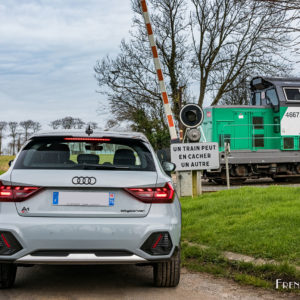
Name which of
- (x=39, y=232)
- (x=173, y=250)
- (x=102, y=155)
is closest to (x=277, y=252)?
(x=173, y=250)

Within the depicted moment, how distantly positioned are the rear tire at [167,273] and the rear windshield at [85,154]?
2.96 ft

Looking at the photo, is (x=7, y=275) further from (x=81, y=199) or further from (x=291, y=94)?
(x=291, y=94)

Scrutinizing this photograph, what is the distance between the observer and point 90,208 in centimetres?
420

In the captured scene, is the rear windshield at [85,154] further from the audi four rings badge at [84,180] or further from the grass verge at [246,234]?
the grass verge at [246,234]

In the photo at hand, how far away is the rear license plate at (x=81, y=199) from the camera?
4.18 m

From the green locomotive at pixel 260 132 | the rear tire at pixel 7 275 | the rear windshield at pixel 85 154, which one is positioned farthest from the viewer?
the green locomotive at pixel 260 132

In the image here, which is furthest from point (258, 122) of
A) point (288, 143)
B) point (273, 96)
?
point (288, 143)

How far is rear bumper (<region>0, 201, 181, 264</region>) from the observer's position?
4090 mm

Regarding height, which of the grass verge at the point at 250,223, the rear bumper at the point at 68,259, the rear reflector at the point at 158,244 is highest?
the rear reflector at the point at 158,244

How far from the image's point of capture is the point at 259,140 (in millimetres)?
18234

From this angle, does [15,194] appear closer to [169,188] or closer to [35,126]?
[169,188]

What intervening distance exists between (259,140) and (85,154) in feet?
46.7

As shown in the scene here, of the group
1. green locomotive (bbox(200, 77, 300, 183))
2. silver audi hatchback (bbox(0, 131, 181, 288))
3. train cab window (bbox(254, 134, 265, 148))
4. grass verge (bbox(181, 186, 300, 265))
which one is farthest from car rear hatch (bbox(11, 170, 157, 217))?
train cab window (bbox(254, 134, 265, 148))

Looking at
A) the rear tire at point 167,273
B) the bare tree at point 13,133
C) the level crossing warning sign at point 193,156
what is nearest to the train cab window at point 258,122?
the level crossing warning sign at point 193,156
